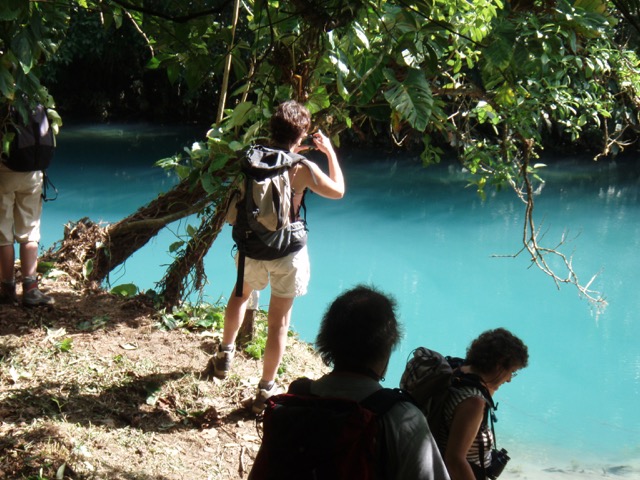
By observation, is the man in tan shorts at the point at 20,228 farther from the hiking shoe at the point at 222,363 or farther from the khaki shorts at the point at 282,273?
the khaki shorts at the point at 282,273

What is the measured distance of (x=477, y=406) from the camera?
1816 millimetres

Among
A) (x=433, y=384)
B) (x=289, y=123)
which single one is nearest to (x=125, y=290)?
(x=289, y=123)

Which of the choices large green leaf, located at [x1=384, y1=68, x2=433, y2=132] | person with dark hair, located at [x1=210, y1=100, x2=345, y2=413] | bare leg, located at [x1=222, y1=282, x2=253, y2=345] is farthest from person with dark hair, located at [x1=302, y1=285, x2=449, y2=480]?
bare leg, located at [x1=222, y1=282, x2=253, y2=345]

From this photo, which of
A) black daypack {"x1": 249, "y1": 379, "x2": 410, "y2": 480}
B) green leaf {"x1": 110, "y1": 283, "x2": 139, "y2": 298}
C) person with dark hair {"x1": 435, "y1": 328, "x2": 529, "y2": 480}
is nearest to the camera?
black daypack {"x1": 249, "y1": 379, "x2": 410, "y2": 480}

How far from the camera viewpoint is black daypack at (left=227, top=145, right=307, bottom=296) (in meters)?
2.71

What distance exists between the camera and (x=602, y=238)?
8.62 m

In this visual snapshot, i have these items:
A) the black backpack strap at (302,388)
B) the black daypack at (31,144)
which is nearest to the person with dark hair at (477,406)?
the black backpack strap at (302,388)

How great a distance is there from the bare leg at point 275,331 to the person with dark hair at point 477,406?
1040mm

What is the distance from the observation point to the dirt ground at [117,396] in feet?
8.53

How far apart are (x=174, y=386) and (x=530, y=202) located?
6.53 feet

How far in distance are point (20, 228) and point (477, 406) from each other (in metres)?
2.49

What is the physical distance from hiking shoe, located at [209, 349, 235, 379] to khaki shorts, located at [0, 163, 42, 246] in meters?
1.09

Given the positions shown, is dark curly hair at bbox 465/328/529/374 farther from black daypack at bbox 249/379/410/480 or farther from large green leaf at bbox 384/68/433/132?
large green leaf at bbox 384/68/433/132

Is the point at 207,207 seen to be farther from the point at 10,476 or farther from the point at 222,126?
the point at 10,476
